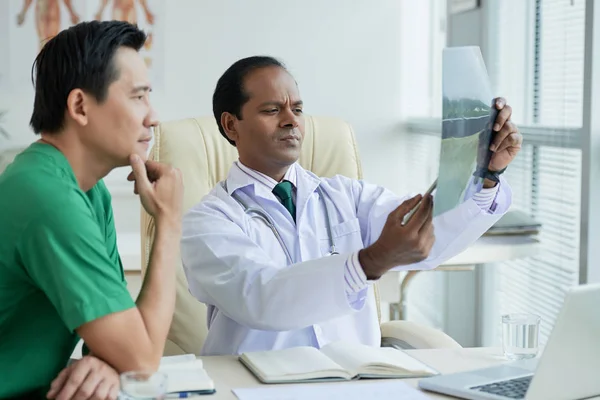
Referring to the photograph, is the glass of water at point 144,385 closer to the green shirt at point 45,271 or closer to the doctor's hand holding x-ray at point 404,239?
the green shirt at point 45,271

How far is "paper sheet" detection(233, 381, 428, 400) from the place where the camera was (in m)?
1.38

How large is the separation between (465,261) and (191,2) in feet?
6.77

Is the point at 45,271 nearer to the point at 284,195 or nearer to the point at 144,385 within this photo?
the point at 144,385

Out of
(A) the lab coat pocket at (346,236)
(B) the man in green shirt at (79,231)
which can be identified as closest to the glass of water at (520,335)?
(A) the lab coat pocket at (346,236)

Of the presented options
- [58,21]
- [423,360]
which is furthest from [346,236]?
[58,21]

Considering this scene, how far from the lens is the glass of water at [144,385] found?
3.94ft

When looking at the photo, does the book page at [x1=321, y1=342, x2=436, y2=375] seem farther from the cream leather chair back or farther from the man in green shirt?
the cream leather chair back

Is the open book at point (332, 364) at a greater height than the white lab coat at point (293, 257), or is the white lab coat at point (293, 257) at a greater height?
the white lab coat at point (293, 257)

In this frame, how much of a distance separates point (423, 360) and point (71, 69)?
825 millimetres

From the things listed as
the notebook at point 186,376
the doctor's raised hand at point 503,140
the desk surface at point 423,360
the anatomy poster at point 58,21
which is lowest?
the desk surface at point 423,360

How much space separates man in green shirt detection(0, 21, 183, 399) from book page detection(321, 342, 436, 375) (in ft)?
1.12

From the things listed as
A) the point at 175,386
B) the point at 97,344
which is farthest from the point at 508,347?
the point at 97,344

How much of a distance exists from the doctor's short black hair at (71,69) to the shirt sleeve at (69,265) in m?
0.21

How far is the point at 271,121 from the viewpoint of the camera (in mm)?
2033
